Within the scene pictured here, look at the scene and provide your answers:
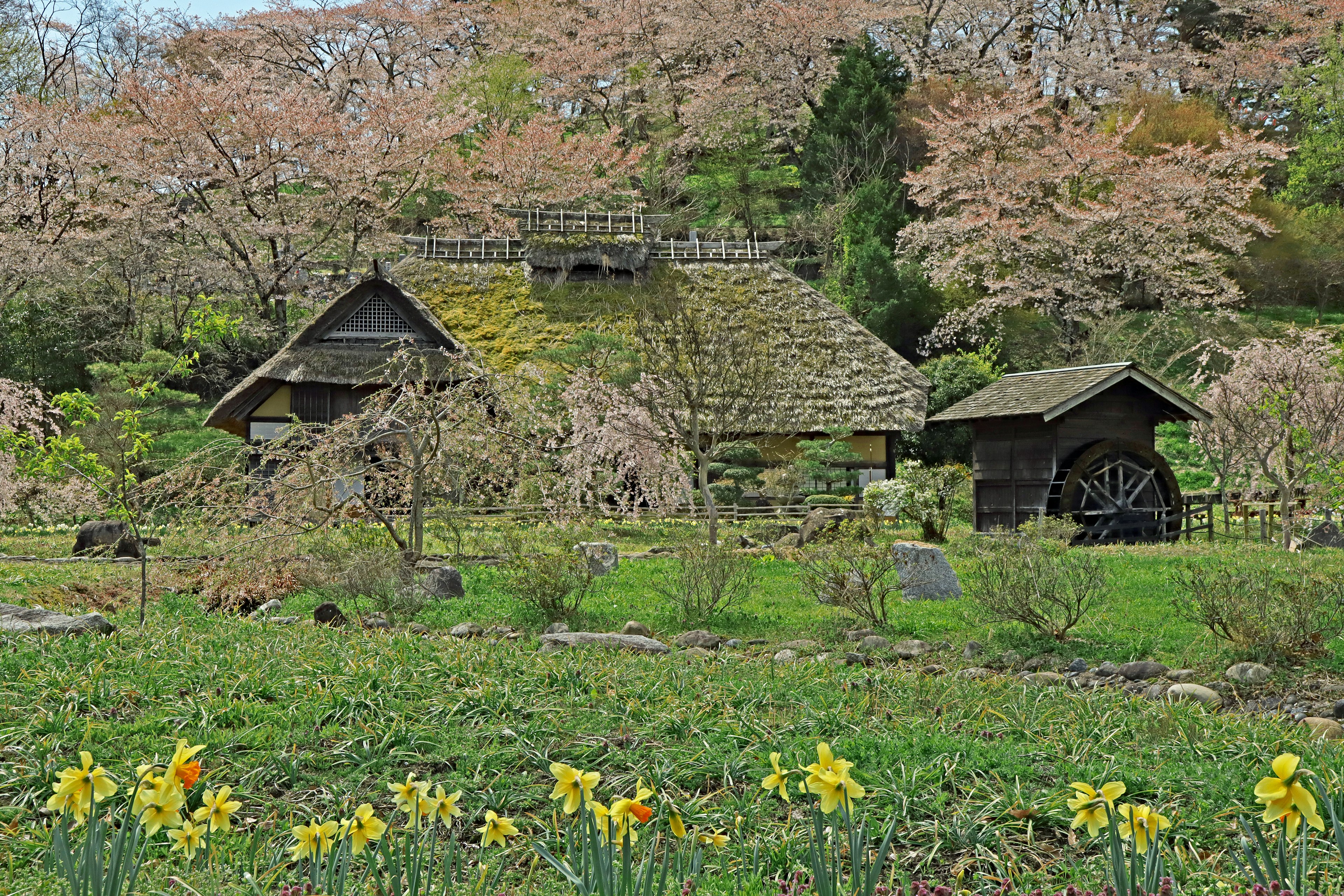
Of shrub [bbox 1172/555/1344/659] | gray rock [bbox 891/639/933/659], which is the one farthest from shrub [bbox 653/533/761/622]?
shrub [bbox 1172/555/1344/659]

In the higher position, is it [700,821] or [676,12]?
[676,12]

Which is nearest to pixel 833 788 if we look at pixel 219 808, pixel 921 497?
pixel 219 808

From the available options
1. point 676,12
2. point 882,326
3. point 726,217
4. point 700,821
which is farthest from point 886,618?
point 676,12

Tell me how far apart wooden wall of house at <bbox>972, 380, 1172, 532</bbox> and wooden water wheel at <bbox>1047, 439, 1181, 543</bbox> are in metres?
0.23

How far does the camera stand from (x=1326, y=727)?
19.0 feet

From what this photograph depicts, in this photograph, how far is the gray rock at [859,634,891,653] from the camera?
26.1ft

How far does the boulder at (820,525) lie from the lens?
1462cm

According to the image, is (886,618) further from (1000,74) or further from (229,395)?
(1000,74)

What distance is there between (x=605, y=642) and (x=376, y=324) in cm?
1520

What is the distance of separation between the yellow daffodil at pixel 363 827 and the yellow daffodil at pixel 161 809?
40cm

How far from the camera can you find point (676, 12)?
36.1 meters

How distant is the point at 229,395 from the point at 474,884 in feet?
62.8

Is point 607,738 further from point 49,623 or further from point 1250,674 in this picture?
point 1250,674

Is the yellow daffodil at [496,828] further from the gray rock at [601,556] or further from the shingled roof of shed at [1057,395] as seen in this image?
the shingled roof of shed at [1057,395]
